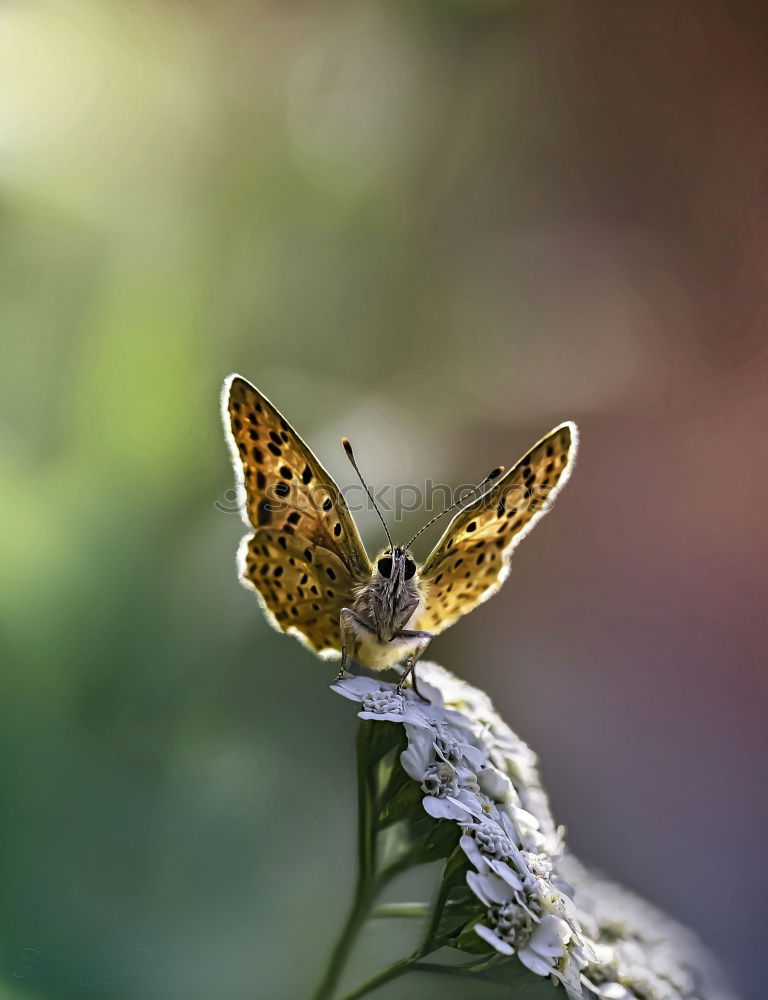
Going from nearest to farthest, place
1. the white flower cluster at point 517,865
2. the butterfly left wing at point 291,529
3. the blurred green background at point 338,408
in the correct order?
the white flower cluster at point 517,865
the butterfly left wing at point 291,529
the blurred green background at point 338,408

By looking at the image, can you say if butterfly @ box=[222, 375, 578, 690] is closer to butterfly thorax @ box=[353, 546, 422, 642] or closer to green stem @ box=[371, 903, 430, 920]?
butterfly thorax @ box=[353, 546, 422, 642]

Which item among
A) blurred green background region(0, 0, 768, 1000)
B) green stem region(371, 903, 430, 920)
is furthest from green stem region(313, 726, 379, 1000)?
blurred green background region(0, 0, 768, 1000)

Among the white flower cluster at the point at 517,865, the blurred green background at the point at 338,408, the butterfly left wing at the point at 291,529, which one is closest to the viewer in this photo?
the white flower cluster at the point at 517,865

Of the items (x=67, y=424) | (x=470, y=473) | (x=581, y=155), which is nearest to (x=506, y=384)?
(x=470, y=473)
